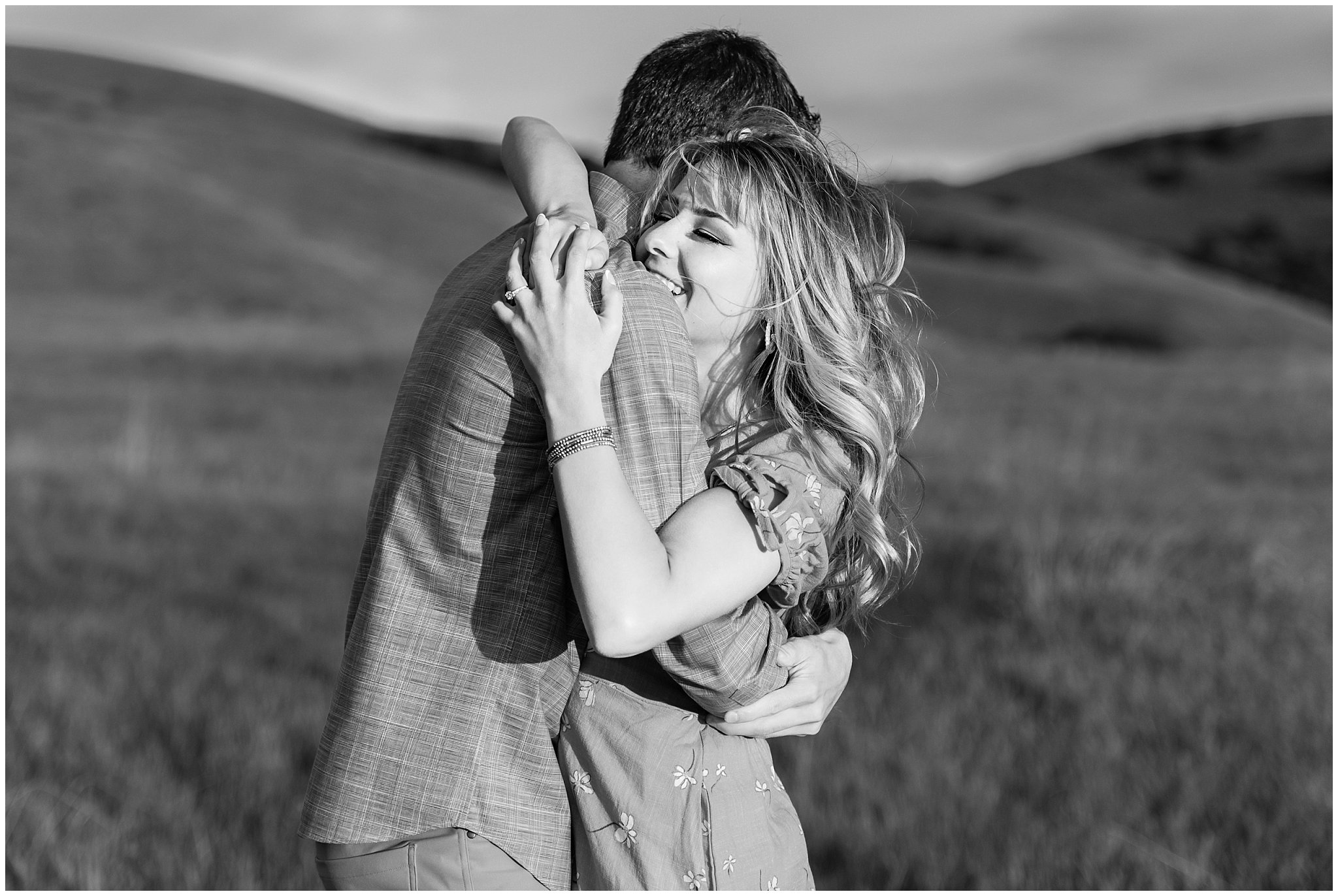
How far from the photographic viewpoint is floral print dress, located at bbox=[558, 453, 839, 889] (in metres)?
1.46

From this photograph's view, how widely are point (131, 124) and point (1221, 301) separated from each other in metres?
47.1

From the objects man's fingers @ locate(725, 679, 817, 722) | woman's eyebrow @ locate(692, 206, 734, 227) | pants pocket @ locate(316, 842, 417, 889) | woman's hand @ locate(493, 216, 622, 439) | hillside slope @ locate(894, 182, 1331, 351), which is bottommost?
hillside slope @ locate(894, 182, 1331, 351)

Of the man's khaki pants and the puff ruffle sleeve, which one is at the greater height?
the puff ruffle sleeve

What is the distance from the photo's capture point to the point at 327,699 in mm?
6773

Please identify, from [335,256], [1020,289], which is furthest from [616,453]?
[1020,289]

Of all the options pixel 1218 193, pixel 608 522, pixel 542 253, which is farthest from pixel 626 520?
pixel 1218 193

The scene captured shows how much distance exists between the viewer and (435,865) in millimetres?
1427

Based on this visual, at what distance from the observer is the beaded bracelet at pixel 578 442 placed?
1.31 metres

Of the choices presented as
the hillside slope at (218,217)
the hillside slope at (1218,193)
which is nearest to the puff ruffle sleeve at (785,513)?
the hillside slope at (218,217)

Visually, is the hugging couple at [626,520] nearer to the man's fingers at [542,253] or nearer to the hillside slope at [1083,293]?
the man's fingers at [542,253]

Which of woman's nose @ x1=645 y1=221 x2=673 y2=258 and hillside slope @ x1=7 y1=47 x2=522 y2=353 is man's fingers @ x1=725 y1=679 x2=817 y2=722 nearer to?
woman's nose @ x1=645 y1=221 x2=673 y2=258

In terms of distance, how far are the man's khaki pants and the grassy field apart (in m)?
1.21

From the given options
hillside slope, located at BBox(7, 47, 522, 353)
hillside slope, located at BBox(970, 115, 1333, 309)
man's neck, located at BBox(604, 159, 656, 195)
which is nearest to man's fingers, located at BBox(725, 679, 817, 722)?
man's neck, located at BBox(604, 159, 656, 195)

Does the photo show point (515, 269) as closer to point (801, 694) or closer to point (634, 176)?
point (634, 176)
